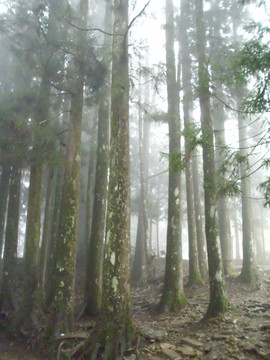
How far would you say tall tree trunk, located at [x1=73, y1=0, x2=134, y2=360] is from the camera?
655cm

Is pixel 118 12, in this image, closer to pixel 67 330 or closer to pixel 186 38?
pixel 186 38

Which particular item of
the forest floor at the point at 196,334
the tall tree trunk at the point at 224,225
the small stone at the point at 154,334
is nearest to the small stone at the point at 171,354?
the forest floor at the point at 196,334

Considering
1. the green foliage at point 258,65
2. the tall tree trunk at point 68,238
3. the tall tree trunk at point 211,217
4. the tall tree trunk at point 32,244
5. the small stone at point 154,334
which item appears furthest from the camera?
the tall tree trunk at point 32,244

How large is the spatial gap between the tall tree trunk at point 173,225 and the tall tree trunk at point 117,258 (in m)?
1.92

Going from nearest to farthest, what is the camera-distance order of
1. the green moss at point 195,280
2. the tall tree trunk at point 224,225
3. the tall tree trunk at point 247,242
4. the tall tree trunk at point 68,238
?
the tall tree trunk at point 68,238, the green moss at point 195,280, the tall tree trunk at point 247,242, the tall tree trunk at point 224,225

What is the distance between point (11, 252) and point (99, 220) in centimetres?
394

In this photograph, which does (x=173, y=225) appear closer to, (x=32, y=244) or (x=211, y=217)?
(x=211, y=217)

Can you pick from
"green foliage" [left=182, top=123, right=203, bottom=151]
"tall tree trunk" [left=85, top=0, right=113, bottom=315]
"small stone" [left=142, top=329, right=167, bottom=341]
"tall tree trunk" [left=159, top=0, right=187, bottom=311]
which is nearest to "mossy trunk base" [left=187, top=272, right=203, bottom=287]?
"tall tree trunk" [left=159, top=0, right=187, bottom=311]

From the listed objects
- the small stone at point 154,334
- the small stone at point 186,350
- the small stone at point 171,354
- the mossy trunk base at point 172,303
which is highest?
the mossy trunk base at point 172,303

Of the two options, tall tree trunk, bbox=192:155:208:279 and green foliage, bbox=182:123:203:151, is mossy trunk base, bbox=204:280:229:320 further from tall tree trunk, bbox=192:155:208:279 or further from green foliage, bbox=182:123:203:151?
tall tree trunk, bbox=192:155:208:279

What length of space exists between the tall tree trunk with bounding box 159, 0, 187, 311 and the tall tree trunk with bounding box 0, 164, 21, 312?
598cm

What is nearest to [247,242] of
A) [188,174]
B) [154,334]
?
[188,174]

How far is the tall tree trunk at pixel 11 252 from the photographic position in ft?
37.7

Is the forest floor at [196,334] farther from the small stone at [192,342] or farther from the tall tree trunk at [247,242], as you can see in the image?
the tall tree trunk at [247,242]
